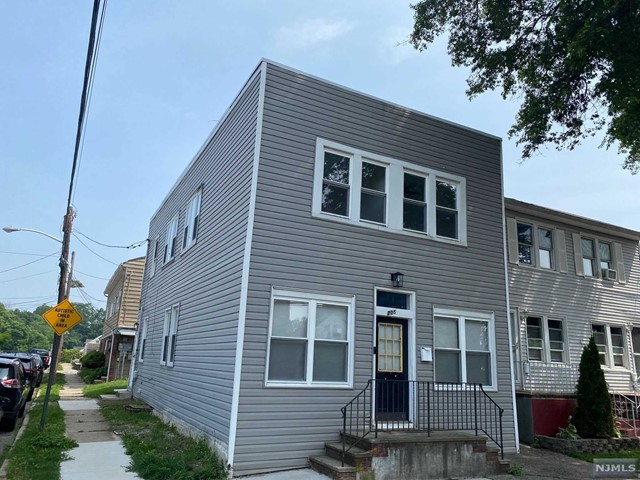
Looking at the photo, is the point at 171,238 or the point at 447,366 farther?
the point at 171,238

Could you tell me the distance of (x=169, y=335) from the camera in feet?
45.2

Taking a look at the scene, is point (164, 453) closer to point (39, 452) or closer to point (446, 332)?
point (39, 452)

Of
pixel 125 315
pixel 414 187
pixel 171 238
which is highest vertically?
pixel 414 187

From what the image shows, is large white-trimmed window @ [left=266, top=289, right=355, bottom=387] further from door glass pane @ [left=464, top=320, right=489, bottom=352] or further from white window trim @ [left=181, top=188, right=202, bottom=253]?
white window trim @ [left=181, top=188, right=202, bottom=253]

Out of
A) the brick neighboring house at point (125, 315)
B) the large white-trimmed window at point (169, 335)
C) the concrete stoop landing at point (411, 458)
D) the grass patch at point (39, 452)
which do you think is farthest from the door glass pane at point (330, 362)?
the brick neighboring house at point (125, 315)

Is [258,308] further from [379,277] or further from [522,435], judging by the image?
[522,435]

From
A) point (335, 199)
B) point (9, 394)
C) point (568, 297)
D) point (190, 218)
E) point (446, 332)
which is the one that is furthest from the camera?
point (568, 297)

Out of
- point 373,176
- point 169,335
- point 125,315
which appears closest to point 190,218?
point 169,335

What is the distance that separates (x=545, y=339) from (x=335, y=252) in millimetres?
8292

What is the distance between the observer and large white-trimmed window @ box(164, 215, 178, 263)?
15.0 metres

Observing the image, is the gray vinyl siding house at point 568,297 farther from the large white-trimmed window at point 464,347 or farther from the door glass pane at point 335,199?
the door glass pane at point 335,199

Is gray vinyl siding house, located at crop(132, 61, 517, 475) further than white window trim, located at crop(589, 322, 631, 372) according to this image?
No

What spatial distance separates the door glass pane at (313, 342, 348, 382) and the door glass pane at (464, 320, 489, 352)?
2.95m

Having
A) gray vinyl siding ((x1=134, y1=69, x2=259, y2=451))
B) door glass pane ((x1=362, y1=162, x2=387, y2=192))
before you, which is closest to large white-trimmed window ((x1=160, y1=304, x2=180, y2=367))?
gray vinyl siding ((x1=134, y1=69, x2=259, y2=451))
